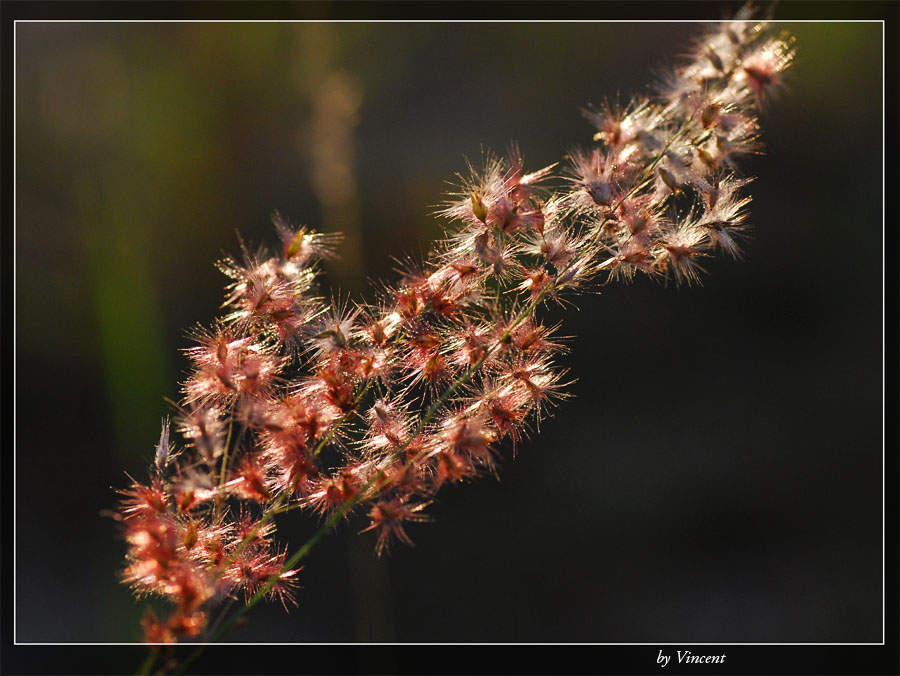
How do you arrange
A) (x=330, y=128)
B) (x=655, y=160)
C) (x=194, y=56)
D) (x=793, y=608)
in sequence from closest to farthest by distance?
(x=655, y=160), (x=330, y=128), (x=194, y=56), (x=793, y=608)

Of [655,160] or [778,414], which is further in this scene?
[778,414]

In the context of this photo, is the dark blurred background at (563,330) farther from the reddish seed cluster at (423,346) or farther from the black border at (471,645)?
the reddish seed cluster at (423,346)

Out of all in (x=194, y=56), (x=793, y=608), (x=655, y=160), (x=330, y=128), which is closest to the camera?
(x=655, y=160)

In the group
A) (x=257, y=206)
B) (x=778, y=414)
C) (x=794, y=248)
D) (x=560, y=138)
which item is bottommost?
(x=778, y=414)

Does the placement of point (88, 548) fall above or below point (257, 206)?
below

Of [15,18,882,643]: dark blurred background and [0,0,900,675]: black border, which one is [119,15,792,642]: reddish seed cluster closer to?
[0,0,900,675]: black border

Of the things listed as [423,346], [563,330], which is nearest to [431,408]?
[423,346]

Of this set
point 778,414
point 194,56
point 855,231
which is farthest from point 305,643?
point 855,231

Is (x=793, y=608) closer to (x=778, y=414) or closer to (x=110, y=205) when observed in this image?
(x=778, y=414)
